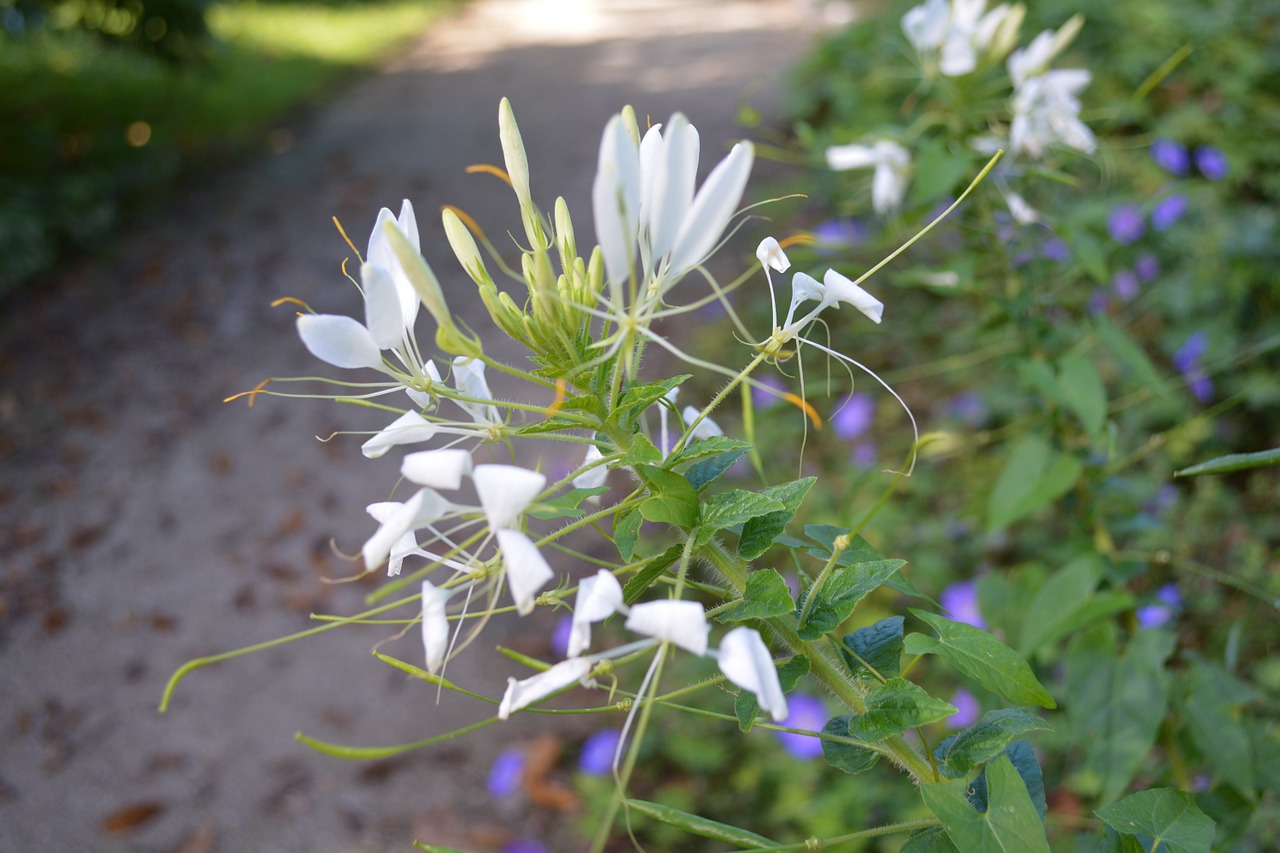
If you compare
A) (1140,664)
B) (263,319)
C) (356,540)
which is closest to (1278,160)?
(1140,664)

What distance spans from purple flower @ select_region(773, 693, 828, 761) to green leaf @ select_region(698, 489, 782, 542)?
1.27m

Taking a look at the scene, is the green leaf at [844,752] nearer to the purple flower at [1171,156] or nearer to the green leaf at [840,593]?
the green leaf at [840,593]

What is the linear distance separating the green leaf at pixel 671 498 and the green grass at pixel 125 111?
5.27 metres

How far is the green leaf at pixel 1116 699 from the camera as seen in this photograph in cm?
111

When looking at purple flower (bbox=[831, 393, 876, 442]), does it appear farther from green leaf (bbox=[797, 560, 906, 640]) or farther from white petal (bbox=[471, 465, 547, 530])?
white petal (bbox=[471, 465, 547, 530])

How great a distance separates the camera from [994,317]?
1388 mm

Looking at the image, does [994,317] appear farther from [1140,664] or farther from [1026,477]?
[1140,664]

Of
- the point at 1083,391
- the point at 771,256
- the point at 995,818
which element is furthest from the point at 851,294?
the point at 1083,391

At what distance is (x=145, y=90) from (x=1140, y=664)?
25.1 feet

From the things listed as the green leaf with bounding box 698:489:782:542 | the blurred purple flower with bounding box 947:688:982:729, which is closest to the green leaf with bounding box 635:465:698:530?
the green leaf with bounding box 698:489:782:542

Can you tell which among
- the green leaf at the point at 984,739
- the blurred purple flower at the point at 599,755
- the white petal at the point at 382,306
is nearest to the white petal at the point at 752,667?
the green leaf at the point at 984,739

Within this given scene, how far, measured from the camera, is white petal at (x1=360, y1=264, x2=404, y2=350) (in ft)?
2.12

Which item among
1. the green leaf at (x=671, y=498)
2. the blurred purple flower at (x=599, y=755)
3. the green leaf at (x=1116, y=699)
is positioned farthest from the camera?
the blurred purple flower at (x=599, y=755)

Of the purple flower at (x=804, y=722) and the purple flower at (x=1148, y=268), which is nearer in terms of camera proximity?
the purple flower at (x=804, y=722)
